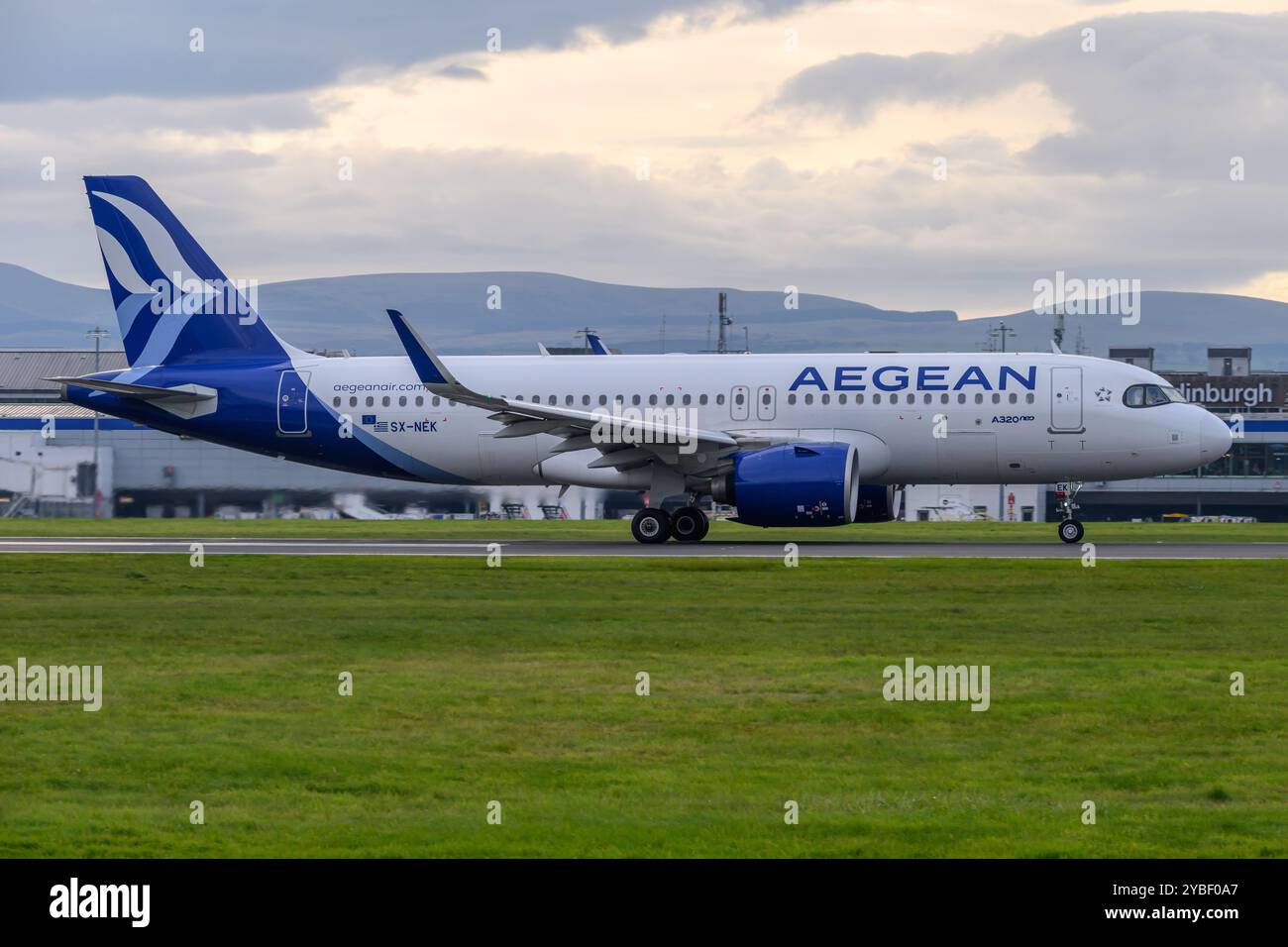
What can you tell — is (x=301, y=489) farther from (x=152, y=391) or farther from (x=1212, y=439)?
(x=1212, y=439)

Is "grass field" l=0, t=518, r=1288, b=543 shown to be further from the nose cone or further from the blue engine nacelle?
the blue engine nacelle

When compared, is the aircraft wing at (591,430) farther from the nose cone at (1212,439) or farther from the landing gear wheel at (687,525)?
the nose cone at (1212,439)

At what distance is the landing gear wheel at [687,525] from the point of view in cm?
3647

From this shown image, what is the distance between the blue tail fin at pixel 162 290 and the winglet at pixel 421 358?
6780 millimetres

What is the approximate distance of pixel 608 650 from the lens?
17.6m

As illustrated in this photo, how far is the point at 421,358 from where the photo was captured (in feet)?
111

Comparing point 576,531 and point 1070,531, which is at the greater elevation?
point 1070,531

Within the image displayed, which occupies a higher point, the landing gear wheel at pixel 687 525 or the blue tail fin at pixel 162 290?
the blue tail fin at pixel 162 290

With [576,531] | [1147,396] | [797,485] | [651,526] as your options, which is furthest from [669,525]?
[1147,396]

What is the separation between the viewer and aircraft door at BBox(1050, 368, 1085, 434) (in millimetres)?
34812

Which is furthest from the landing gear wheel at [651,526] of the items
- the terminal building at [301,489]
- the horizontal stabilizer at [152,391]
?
the horizontal stabilizer at [152,391]

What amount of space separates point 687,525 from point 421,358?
725 centimetres

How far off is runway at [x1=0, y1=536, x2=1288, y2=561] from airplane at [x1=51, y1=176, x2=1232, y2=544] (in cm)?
111

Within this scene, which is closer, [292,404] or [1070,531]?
[1070,531]
